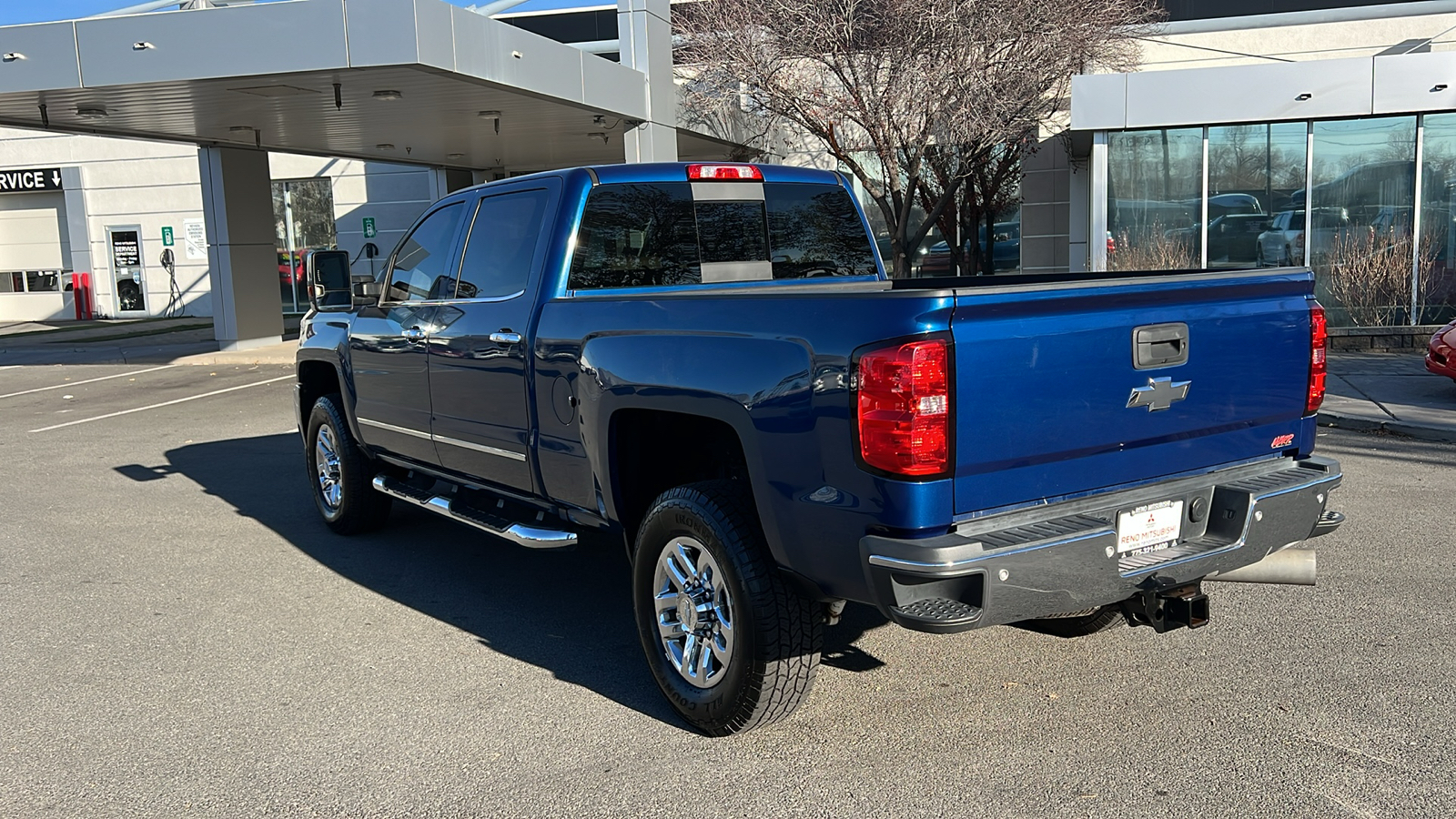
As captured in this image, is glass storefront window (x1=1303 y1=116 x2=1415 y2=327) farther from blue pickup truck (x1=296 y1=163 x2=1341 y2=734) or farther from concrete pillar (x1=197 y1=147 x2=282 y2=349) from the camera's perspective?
concrete pillar (x1=197 y1=147 x2=282 y2=349)

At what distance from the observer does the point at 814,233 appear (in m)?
5.64

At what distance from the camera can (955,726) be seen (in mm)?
4090

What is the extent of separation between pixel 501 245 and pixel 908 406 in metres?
2.78

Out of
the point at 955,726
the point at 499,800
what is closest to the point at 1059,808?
the point at 955,726

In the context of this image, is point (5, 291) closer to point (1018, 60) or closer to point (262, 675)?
point (1018, 60)

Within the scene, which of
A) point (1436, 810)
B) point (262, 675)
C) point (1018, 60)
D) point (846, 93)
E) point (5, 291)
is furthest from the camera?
point (5, 291)

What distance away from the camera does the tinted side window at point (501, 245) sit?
5.19 metres

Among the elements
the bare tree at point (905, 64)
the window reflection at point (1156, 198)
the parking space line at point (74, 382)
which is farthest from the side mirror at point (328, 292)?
the bare tree at point (905, 64)

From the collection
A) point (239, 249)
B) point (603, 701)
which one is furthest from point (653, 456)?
point (239, 249)

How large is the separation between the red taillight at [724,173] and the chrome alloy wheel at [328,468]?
3.21 m

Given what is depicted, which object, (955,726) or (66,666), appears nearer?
(955,726)

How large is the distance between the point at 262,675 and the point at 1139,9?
74.7ft

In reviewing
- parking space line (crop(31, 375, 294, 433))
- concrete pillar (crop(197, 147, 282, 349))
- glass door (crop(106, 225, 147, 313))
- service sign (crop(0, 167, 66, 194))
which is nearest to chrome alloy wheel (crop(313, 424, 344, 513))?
parking space line (crop(31, 375, 294, 433))

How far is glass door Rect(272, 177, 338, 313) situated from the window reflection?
21784 mm
